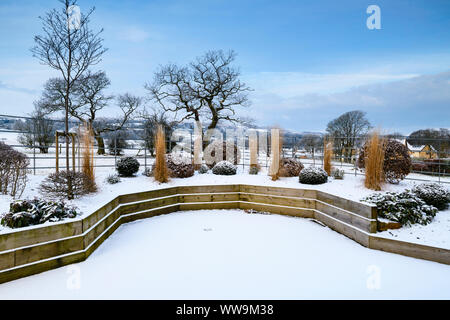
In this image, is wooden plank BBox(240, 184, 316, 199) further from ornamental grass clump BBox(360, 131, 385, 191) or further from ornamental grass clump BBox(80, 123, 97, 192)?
ornamental grass clump BBox(80, 123, 97, 192)

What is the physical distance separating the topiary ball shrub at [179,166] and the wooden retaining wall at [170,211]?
0.74 metres

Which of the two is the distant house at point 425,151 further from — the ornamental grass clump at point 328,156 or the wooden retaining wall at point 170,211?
the wooden retaining wall at point 170,211

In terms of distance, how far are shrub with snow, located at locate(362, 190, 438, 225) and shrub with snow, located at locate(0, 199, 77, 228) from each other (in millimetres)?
3957

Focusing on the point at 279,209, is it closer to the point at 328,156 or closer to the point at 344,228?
the point at 344,228

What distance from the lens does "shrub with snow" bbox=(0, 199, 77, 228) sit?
2459mm

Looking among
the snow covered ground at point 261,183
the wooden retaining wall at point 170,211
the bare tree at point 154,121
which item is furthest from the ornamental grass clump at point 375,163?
the bare tree at point 154,121

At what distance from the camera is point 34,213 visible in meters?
Answer: 2.61

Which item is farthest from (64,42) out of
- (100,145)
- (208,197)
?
(100,145)

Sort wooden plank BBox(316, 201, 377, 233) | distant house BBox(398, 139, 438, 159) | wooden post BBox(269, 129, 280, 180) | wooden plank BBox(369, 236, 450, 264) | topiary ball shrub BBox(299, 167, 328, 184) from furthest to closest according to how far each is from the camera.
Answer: wooden post BBox(269, 129, 280, 180)
distant house BBox(398, 139, 438, 159)
topiary ball shrub BBox(299, 167, 328, 184)
wooden plank BBox(316, 201, 377, 233)
wooden plank BBox(369, 236, 450, 264)

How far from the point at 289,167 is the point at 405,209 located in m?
2.79

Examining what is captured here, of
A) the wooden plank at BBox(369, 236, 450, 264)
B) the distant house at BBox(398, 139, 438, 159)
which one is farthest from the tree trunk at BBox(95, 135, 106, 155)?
the wooden plank at BBox(369, 236, 450, 264)
